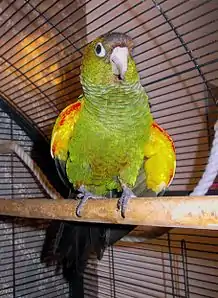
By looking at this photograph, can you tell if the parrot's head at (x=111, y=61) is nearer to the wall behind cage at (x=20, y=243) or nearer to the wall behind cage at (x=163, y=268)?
the wall behind cage at (x=163, y=268)

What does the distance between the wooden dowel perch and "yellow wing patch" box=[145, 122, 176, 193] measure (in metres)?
0.20

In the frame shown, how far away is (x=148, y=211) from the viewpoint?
0.51 m

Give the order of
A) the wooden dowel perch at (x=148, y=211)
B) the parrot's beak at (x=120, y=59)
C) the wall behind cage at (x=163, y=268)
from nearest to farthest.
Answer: the wooden dowel perch at (x=148, y=211)
the parrot's beak at (x=120, y=59)
the wall behind cage at (x=163, y=268)

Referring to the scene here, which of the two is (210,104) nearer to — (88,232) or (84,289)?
(88,232)

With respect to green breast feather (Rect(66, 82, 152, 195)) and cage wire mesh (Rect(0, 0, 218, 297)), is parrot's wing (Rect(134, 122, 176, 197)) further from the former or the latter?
cage wire mesh (Rect(0, 0, 218, 297))

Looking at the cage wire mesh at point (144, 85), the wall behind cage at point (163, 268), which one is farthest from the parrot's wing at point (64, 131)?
the wall behind cage at point (163, 268)

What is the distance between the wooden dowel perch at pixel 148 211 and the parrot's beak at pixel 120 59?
0.83 ft

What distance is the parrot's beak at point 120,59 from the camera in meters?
0.61

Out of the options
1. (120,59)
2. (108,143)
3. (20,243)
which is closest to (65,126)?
(108,143)

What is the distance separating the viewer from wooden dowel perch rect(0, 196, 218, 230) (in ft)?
1.38

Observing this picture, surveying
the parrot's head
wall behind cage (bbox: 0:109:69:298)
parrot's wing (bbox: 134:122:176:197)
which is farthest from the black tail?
wall behind cage (bbox: 0:109:69:298)

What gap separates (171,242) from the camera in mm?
1077

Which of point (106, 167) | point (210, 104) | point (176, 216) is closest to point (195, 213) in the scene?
point (176, 216)

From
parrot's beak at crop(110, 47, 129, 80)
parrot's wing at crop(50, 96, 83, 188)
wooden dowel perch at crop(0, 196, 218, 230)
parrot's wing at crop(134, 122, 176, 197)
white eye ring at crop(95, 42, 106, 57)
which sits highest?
white eye ring at crop(95, 42, 106, 57)
